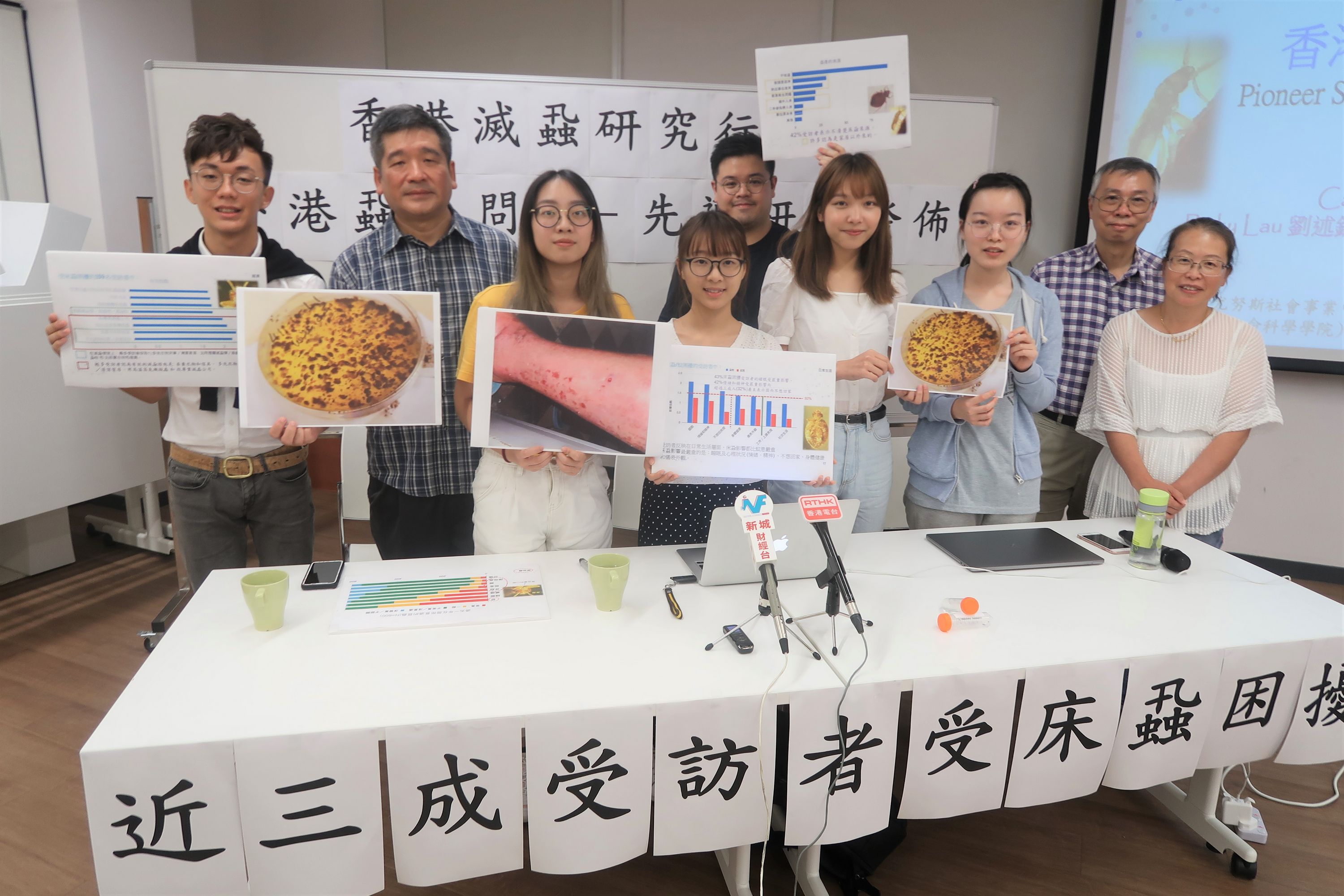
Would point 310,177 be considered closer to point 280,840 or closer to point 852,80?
point 852,80

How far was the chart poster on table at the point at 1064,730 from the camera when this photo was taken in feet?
4.85

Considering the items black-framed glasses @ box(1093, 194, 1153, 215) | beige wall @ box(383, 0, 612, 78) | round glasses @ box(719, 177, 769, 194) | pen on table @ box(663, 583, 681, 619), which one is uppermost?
beige wall @ box(383, 0, 612, 78)

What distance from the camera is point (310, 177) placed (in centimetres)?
312

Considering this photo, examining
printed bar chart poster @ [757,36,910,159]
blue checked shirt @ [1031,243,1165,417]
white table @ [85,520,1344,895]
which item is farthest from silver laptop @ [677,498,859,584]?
printed bar chart poster @ [757,36,910,159]

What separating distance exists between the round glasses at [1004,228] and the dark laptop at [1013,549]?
751 mm

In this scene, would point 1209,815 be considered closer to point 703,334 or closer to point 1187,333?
point 1187,333

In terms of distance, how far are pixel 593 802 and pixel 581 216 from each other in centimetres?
124

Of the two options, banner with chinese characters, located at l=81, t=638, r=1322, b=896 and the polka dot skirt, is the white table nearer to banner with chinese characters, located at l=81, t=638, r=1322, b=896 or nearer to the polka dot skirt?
banner with chinese characters, located at l=81, t=638, r=1322, b=896

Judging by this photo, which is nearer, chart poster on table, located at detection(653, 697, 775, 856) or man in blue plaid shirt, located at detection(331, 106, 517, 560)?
chart poster on table, located at detection(653, 697, 775, 856)

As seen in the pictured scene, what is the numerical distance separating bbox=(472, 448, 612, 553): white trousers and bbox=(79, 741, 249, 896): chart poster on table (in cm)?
79

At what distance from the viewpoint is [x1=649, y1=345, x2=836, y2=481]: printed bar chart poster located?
1758 millimetres

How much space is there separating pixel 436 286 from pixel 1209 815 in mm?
2374

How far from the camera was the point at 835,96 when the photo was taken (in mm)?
2469


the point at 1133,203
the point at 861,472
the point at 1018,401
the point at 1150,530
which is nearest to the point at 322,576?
the point at 861,472
